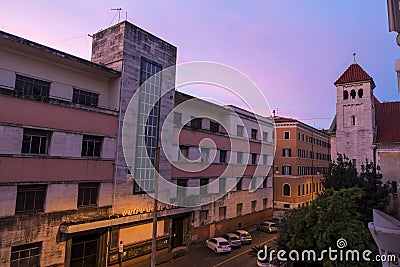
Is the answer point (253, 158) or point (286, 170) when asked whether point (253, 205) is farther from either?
point (286, 170)

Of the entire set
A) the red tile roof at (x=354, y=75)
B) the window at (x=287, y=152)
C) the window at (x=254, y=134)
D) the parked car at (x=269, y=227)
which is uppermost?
the red tile roof at (x=354, y=75)

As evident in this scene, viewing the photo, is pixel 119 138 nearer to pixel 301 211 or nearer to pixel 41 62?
pixel 41 62

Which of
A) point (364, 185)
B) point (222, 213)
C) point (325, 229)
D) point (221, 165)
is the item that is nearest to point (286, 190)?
point (222, 213)

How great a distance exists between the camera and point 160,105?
2641 centimetres

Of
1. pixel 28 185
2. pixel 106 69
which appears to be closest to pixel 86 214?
pixel 28 185

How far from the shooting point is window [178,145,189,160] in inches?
1134

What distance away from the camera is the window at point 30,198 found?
17375 mm

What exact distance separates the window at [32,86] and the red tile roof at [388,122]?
29767 mm

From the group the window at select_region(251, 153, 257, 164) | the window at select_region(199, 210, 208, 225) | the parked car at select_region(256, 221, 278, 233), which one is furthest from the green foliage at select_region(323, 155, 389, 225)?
the window at select_region(251, 153, 257, 164)

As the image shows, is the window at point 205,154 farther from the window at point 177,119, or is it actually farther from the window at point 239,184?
the window at point 239,184

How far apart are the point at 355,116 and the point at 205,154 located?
15.8 m

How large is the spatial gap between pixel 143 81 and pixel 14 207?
1318 cm

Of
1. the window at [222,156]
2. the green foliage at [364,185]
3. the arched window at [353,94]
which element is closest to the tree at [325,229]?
the green foliage at [364,185]

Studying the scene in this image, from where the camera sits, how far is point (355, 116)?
29.9 m
